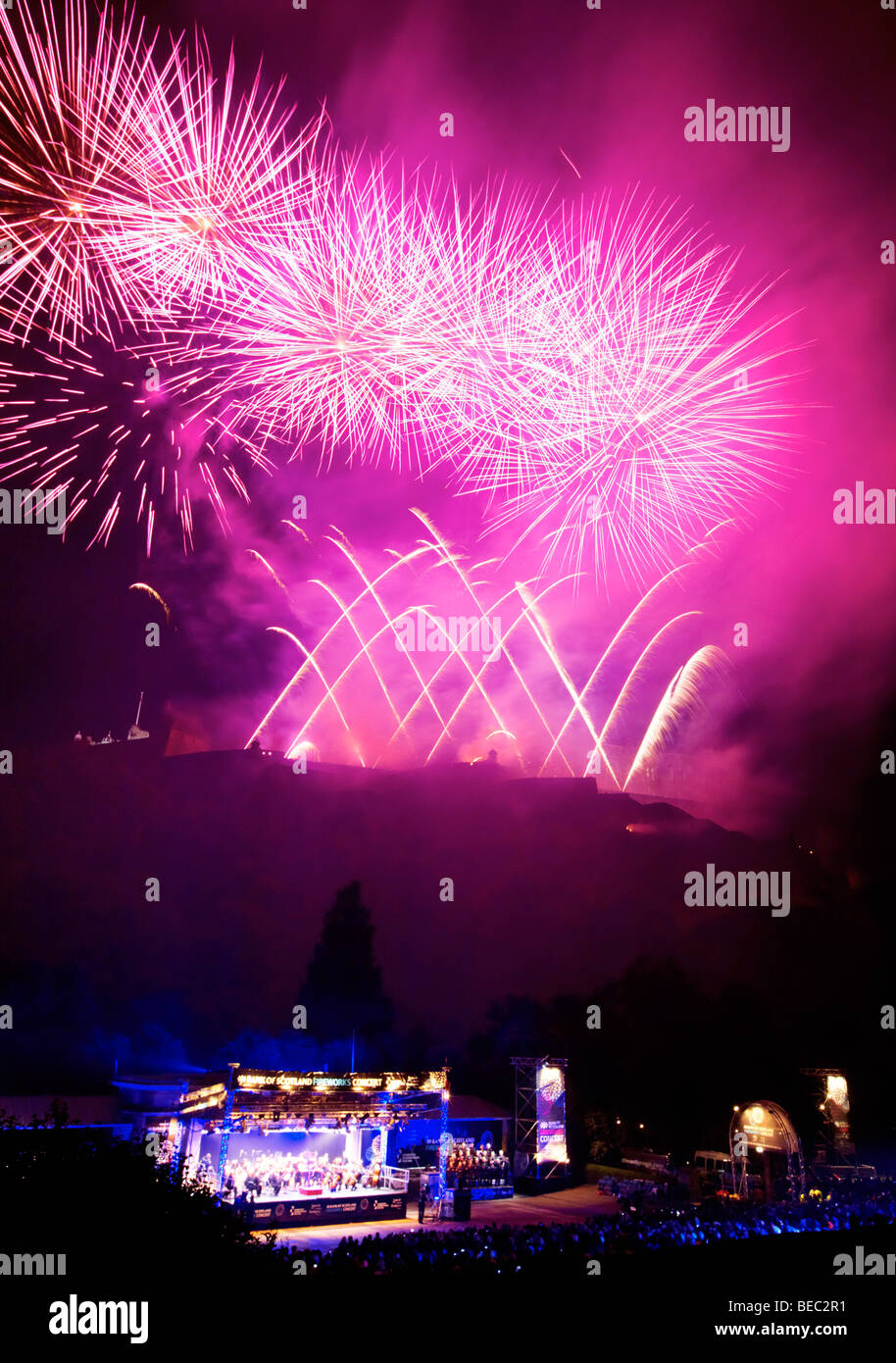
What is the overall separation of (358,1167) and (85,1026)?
18047mm

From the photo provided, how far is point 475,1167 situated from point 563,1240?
1404 cm

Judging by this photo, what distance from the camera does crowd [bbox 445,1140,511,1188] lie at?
25297 mm

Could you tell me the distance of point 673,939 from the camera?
5091cm

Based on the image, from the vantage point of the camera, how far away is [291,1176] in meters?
22.1

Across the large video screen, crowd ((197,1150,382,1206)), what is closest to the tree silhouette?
the large video screen

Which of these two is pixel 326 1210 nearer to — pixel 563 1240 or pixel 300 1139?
pixel 300 1139

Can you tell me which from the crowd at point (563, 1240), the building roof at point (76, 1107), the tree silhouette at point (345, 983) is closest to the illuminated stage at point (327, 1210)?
the crowd at point (563, 1240)

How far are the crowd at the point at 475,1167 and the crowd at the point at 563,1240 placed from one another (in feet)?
15.9

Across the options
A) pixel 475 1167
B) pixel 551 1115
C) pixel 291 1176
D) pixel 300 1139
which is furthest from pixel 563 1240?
pixel 300 1139

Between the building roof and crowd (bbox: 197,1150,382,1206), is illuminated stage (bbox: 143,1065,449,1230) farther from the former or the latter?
the building roof

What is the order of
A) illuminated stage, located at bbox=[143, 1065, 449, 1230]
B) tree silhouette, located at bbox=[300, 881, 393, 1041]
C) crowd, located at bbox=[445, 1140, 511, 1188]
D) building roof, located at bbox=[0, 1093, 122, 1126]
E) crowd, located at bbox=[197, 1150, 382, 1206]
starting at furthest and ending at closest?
tree silhouette, located at bbox=[300, 881, 393, 1041] → crowd, located at bbox=[445, 1140, 511, 1188] → crowd, located at bbox=[197, 1150, 382, 1206] → building roof, located at bbox=[0, 1093, 122, 1126] → illuminated stage, located at bbox=[143, 1065, 449, 1230]

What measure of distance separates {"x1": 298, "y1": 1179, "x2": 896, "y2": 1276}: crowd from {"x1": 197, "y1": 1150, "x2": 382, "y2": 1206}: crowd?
148 inches
